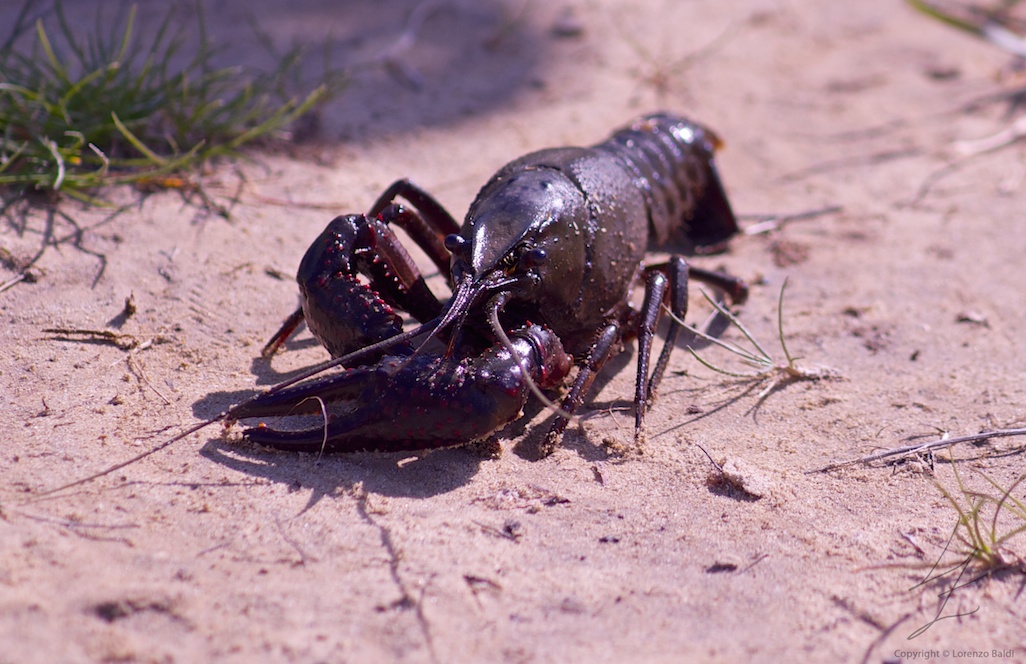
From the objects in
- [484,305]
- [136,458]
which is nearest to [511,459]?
[484,305]

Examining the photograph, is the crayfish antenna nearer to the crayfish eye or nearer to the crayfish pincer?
the crayfish pincer

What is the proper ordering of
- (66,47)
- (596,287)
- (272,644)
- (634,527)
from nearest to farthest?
(272,644), (634,527), (596,287), (66,47)

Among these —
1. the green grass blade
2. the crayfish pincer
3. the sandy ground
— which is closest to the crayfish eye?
the crayfish pincer

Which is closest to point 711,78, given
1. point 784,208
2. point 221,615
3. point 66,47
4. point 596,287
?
point 784,208

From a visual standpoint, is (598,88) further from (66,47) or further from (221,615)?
(221,615)

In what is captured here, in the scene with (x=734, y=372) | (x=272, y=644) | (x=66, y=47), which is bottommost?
(x=734, y=372)

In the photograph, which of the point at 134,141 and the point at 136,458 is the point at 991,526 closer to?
the point at 136,458

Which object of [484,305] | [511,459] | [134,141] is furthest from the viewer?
[134,141]

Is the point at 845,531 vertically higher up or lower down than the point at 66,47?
lower down

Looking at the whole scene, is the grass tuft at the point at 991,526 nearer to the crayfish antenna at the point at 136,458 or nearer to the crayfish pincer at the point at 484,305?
the crayfish pincer at the point at 484,305
